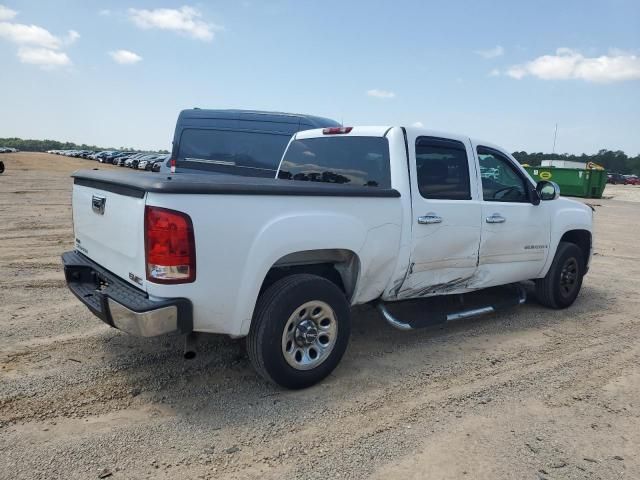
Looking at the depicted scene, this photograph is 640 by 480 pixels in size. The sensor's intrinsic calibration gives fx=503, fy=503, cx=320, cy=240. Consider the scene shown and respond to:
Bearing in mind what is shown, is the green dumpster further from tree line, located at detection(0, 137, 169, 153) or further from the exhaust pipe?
tree line, located at detection(0, 137, 169, 153)

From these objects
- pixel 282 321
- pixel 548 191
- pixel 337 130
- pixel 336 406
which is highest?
pixel 337 130

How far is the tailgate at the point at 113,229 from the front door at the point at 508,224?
3101 mm

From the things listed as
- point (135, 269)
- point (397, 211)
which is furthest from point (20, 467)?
point (397, 211)

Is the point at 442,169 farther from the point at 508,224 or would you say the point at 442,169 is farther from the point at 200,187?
the point at 200,187

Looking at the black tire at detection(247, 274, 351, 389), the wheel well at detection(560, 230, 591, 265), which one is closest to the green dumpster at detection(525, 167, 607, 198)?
the wheel well at detection(560, 230, 591, 265)

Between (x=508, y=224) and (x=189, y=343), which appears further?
(x=508, y=224)

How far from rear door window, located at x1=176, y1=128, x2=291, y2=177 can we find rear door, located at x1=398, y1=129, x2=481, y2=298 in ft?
12.9

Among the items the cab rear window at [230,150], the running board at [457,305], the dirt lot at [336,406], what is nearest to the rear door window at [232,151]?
the cab rear window at [230,150]

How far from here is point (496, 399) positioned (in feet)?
11.7

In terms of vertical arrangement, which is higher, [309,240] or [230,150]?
[230,150]

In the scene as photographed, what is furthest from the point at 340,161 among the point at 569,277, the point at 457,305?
the point at 569,277

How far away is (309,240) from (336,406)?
1127mm

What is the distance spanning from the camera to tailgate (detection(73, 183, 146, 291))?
2998mm

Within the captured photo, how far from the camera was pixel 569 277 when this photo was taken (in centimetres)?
590
